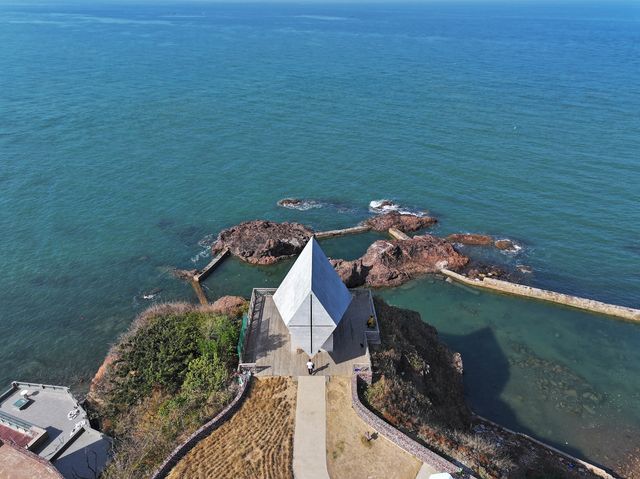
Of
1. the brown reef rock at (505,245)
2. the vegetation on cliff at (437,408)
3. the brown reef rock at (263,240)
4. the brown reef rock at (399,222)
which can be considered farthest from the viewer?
the brown reef rock at (399,222)

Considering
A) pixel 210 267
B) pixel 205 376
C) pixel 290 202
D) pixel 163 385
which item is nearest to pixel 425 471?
pixel 205 376

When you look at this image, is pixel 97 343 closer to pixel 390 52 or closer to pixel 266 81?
pixel 266 81

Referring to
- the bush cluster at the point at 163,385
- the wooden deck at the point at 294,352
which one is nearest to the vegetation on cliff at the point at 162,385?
the bush cluster at the point at 163,385

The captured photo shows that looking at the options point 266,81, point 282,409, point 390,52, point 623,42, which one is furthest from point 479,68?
point 282,409

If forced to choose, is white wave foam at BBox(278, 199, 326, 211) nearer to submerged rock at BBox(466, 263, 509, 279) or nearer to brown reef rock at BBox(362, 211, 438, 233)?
brown reef rock at BBox(362, 211, 438, 233)

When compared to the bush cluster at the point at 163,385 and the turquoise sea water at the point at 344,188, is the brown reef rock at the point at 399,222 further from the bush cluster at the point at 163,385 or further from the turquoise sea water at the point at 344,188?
the bush cluster at the point at 163,385

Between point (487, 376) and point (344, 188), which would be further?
point (344, 188)

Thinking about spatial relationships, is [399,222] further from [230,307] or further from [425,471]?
[425,471]
